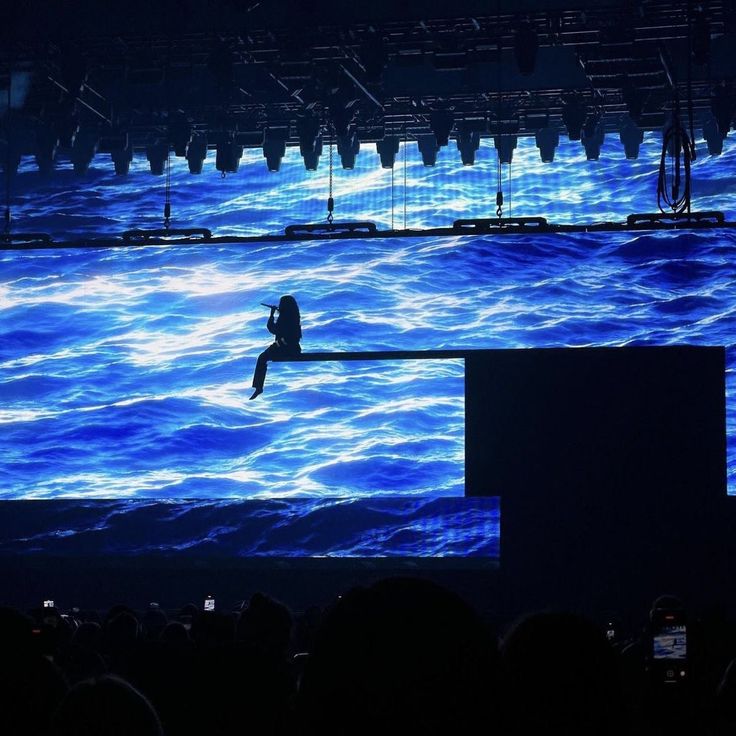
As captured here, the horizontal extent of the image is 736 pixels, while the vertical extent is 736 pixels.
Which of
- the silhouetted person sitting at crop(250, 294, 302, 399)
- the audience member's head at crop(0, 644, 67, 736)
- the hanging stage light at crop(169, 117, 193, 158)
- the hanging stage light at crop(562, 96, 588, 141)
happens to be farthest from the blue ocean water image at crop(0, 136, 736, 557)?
the audience member's head at crop(0, 644, 67, 736)

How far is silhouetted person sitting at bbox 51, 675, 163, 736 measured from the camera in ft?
4.91

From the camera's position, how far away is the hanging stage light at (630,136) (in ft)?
38.9

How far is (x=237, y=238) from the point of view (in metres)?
10.1

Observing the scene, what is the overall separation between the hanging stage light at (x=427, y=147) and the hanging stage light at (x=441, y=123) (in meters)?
0.86

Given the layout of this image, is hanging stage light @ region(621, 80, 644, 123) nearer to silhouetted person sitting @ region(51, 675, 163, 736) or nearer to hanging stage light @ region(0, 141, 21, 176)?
hanging stage light @ region(0, 141, 21, 176)

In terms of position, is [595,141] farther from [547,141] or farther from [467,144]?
[467,144]

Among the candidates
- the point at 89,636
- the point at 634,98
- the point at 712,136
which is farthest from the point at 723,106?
the point at 89,636

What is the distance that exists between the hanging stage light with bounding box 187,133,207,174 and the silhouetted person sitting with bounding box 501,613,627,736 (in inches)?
430

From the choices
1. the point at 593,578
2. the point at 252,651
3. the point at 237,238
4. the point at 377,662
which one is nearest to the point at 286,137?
the point at 237,238

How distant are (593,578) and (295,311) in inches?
145

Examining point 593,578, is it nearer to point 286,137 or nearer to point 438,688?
point 286,137

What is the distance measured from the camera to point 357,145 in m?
12.1

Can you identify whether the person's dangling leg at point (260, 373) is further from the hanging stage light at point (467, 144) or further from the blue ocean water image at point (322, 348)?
the hanging stage light at point (467, 144)

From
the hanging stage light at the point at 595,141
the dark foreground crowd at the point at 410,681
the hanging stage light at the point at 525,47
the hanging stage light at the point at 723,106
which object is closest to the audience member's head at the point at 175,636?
the dark foreground crowd at the point at 410,681
